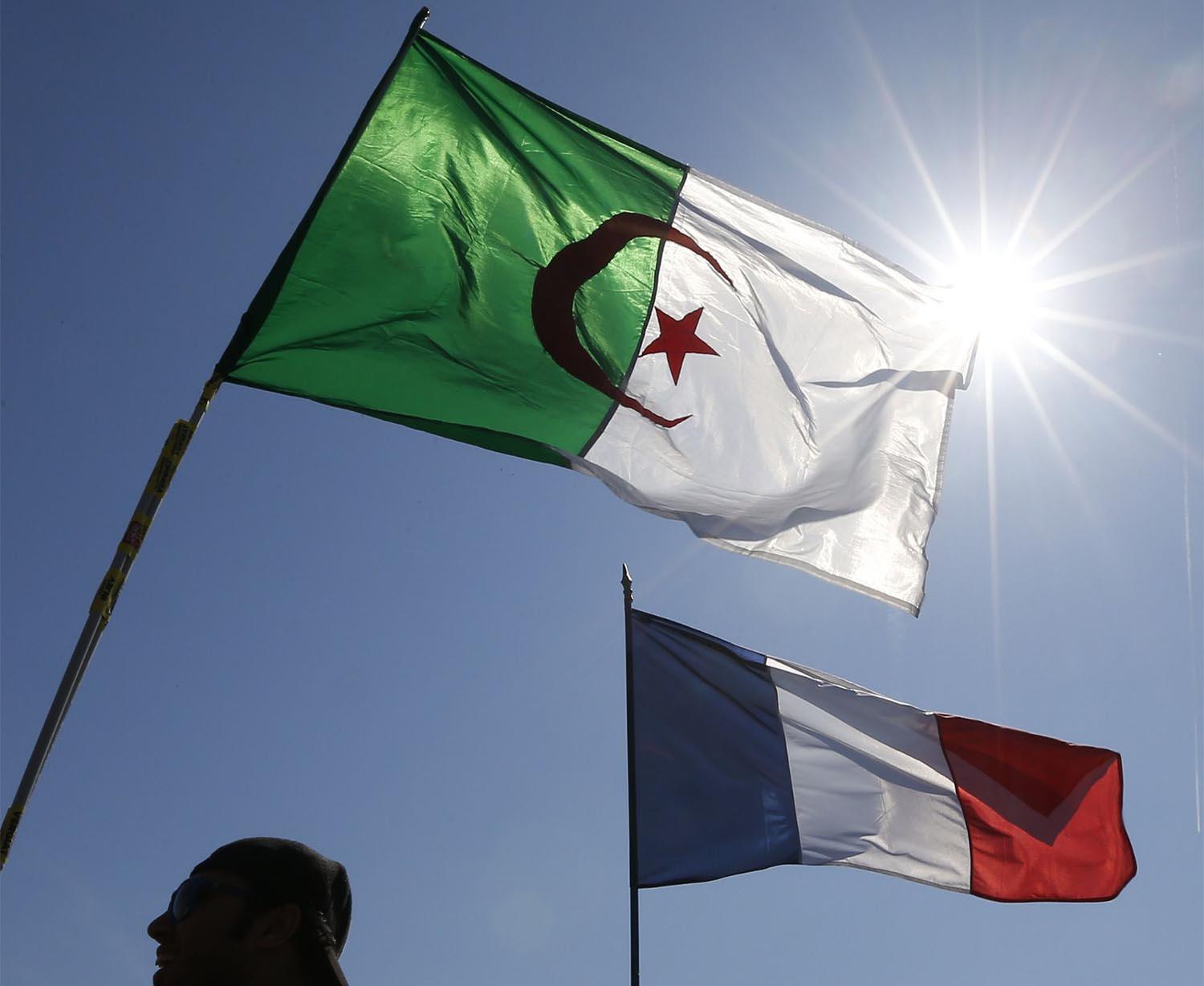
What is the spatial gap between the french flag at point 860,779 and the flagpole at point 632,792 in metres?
0.04

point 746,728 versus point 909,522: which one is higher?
point 909,522

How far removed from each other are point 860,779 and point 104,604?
5769mm

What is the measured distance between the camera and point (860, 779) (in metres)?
8.91

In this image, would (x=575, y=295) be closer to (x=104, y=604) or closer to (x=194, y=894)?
(x=104, y=604)

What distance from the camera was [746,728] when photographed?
28.7 ft

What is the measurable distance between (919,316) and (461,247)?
354 cm

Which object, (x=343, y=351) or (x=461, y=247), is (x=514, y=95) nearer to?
(x=461, y=247)

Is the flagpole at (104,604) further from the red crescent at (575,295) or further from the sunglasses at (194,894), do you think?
the red crescent at (575,295)

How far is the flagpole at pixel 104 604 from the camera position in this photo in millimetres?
4504

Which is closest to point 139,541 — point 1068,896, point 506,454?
point 506,454

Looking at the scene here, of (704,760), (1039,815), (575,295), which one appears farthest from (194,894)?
(1039,815)

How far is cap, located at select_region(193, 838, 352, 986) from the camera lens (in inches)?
110

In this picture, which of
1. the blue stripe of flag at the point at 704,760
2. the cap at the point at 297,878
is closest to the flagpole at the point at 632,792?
the blue stripe of flag at the point at 704,760

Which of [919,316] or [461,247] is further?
[919,316]
